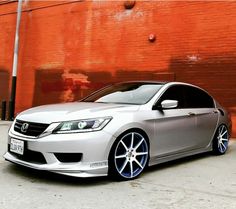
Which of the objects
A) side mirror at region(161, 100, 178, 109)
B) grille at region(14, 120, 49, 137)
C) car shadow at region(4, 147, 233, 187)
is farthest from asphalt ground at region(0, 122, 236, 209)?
side mirror at region(161, 100, 178, 109)

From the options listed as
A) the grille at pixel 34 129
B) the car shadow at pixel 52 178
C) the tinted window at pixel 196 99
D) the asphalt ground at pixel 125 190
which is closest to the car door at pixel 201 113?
the tinted window at pixel 196 99

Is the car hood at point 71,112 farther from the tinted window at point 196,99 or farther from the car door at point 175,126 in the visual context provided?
the tinted window at point 196,99

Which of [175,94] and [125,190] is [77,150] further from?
[175,94]

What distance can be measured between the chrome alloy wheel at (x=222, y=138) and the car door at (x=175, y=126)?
1.02 metres

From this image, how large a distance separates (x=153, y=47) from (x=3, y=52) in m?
6.66

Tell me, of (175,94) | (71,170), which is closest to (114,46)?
(175,94)

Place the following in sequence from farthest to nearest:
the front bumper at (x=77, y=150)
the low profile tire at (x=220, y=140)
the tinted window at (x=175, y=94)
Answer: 1. the low profile tire at (x=220, y=140)
2. the tinted window at (x=175, y=94)
3. the front bumper at (x=77, y=150)

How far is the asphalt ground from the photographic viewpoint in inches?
180

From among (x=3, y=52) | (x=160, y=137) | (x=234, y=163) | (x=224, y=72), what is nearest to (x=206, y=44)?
(x=224, y=72)

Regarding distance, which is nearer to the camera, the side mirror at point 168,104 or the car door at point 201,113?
the side mirror at point 168,104

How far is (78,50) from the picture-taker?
13.5m

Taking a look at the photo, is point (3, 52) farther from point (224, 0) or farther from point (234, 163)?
point (234, 163)

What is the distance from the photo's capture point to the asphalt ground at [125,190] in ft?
15.0

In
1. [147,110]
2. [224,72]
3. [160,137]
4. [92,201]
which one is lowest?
[92,201]
